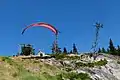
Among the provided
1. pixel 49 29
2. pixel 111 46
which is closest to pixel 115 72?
pixel 49 29

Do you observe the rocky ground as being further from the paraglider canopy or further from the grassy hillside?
the paraglider canopy

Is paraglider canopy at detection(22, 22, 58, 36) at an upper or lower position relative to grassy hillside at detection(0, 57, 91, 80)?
upper

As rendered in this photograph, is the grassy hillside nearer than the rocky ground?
Yes

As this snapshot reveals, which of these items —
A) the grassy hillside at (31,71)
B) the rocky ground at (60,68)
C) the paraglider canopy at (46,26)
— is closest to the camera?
the grassy hillside at (31,71)

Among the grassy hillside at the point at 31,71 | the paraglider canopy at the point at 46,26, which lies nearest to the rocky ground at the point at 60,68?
the grassy hillside at the point at 31,71

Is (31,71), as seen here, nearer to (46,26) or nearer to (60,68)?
(60,68)

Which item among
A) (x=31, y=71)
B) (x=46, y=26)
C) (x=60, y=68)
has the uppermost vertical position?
(x=46, y=26)

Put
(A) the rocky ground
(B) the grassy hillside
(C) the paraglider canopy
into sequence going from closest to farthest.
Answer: (B) the grassy hillside → (A) the rocky ground → (C) the paraglider canopy

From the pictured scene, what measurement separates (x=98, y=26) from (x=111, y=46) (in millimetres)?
85136

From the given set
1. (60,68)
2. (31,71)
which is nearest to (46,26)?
(60,68)

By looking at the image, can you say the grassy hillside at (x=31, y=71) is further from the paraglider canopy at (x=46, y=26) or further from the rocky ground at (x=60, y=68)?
the paraglider canopy at (x=46, y=26)

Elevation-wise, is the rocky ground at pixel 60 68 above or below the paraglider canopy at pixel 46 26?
below

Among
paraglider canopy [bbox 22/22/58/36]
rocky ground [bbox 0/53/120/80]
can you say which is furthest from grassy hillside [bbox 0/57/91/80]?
paraglider canopy [bbox 22/22/58/36]

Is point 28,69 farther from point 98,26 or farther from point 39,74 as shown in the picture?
point 98,26
